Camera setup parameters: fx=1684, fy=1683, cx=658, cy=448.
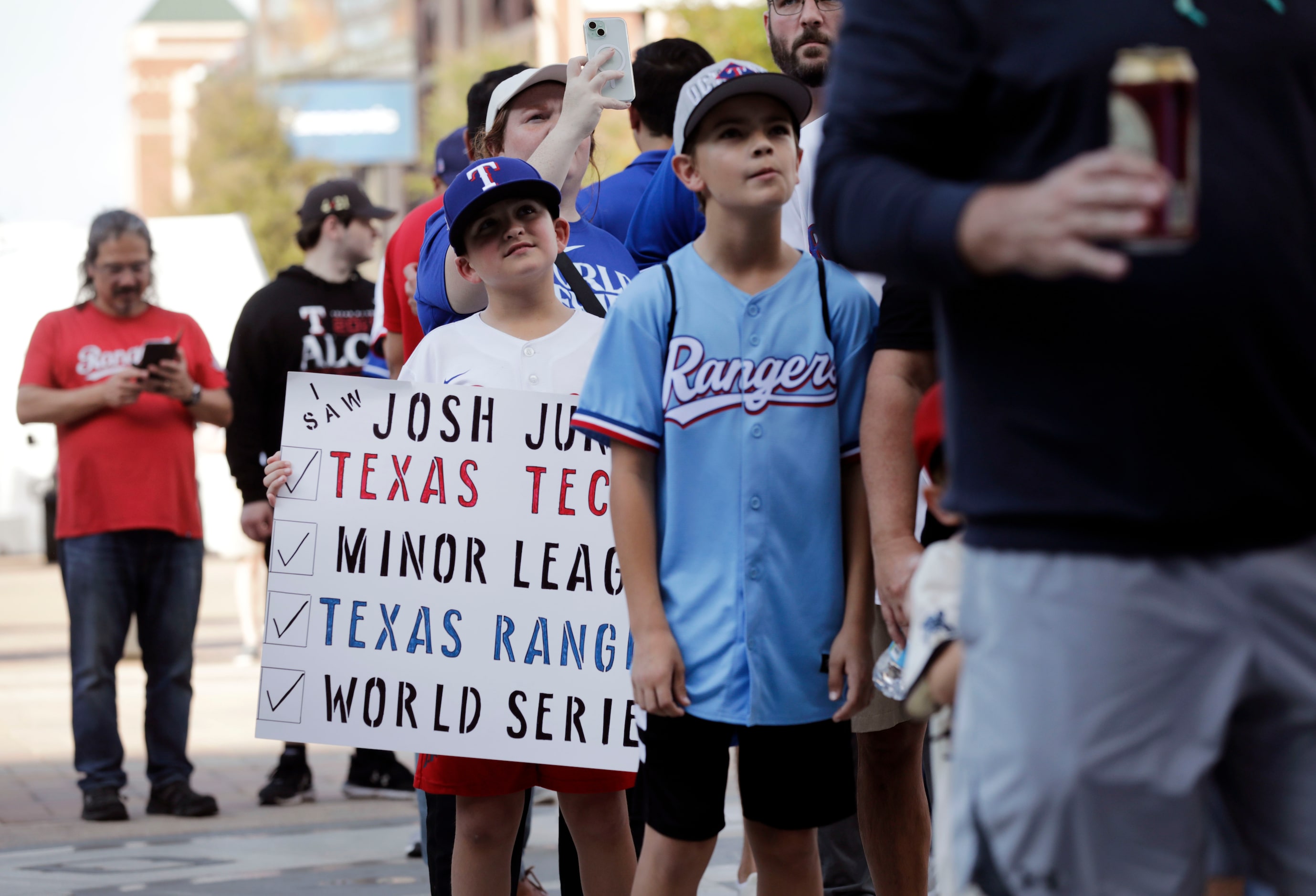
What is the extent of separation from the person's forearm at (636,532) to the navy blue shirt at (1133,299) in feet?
3.82

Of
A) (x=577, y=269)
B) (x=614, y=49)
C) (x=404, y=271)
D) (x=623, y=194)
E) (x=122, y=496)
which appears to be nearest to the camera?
(x=614, y=49)

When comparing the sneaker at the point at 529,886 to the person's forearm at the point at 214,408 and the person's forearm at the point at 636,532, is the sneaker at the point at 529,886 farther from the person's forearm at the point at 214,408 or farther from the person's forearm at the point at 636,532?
the person's forearm at the point at 214,408

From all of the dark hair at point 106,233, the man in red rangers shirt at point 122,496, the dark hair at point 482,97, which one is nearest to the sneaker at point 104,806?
the man in red rangers shirt at point 122,496

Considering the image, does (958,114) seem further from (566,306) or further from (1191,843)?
(566,306)

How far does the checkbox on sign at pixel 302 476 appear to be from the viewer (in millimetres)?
3818

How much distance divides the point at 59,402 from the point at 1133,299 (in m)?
5.76

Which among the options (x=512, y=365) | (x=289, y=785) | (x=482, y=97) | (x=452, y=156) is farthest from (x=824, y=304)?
(x=289, y=785)

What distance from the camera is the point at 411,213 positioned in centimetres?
524

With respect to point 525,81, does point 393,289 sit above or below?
below

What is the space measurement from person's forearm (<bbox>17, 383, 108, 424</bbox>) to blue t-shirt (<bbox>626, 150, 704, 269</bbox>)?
329 cm

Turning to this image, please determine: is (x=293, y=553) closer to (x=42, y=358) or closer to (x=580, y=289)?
(x=580, y=289)

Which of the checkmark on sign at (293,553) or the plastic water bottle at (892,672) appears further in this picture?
the checkmark on sign at (293,553)

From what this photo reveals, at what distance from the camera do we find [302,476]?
151 inches

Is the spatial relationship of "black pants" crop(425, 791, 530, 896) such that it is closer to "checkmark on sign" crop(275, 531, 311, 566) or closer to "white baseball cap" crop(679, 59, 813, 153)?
"checkmark on sign" crop(275, 531, 311, 566)
